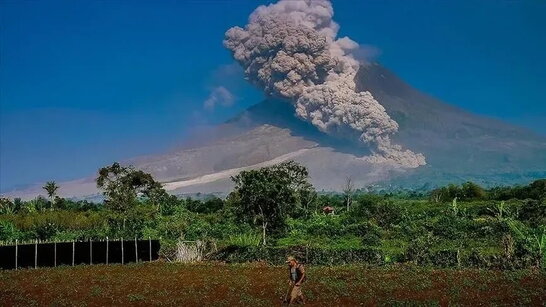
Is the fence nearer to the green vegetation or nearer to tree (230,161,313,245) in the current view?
the green vegetation

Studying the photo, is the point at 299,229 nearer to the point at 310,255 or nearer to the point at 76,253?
the point at 310,255

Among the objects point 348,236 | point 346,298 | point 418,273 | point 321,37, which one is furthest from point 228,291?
point 321,37

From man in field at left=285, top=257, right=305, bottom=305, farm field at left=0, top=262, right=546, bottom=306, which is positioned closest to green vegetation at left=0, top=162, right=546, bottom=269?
farm field at left=0, top=262, right=546, bottom=306

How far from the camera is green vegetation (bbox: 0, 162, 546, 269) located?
1563 inches

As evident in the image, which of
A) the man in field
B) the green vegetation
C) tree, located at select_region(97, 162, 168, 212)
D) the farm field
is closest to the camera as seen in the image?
the man in field

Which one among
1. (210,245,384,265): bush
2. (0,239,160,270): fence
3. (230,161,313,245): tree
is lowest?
(210,245,384,265): bush

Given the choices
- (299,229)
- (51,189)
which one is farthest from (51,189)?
(299,229)

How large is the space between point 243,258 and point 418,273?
1260 cm

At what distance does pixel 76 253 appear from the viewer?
4197cm

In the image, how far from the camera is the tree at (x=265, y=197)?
159ft

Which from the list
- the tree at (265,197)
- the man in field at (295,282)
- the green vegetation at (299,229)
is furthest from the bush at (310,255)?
the man in field at (295,282)

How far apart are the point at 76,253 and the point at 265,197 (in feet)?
43.9

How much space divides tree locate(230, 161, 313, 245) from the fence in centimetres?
785

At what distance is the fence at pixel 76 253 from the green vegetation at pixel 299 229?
6.69ft
